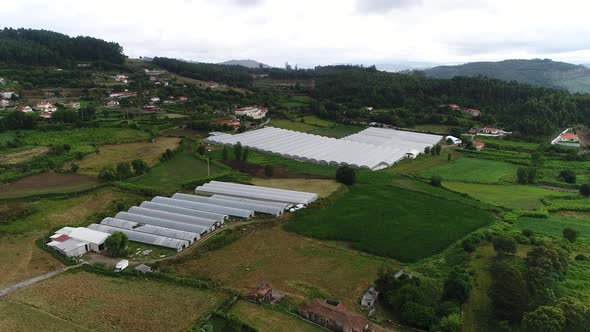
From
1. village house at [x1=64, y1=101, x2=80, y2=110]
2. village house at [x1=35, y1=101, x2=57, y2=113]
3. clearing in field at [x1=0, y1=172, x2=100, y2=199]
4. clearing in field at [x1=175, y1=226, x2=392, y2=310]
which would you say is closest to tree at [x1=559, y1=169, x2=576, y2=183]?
clearing in field at [x1=175, y1=226, x2=392, y2=310]

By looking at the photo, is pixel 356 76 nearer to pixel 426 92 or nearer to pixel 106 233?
pixel 426 92

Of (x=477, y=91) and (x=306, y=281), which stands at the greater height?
(x=477, y=91)

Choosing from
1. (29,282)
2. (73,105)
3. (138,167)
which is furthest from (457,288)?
(73,105)

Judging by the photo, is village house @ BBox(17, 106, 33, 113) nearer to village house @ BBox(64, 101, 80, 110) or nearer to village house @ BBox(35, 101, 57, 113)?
village house @ BBox(35, 101, 57, 113)

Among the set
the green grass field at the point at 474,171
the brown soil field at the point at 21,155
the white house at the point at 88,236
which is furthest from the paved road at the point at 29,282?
the green grass field at the point at 474,171

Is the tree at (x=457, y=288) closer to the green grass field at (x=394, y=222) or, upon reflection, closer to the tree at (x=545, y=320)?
the tree at (x=545, y=320)

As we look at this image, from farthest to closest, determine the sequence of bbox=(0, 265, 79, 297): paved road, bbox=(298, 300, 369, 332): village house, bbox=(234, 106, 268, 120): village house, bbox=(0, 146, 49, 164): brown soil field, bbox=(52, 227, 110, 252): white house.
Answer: bbox=(234, 106, 268, 120): village house → bbox=(0, 146, 49, 164): brown soil field → bbox=(52, 227, 110, 252): white house → bbox=(0, 265, 79, 297): paved road → bbox=(298, 300, 369, 332): village house

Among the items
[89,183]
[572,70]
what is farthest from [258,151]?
[572,70]

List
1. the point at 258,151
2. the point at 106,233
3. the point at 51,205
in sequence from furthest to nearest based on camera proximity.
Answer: the point at 258,151 → the point at 51,205 → the point at 106,233
